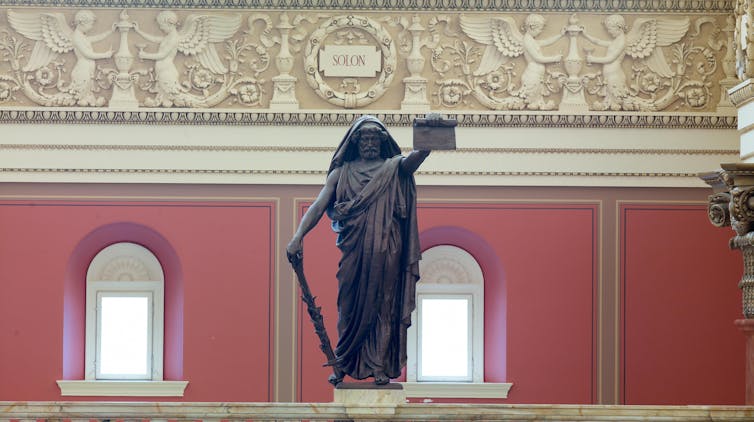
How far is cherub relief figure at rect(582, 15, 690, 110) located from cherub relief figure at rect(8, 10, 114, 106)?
15.8ft

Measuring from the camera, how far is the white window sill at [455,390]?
565 inches

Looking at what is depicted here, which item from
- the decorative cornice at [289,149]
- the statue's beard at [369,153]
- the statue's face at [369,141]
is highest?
the decorative cornice at [289,149]

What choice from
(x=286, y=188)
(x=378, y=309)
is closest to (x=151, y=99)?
(x=286, y=188)

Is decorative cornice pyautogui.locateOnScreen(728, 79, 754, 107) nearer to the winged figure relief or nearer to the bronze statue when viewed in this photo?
the bronze statue

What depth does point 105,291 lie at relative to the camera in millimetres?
14805

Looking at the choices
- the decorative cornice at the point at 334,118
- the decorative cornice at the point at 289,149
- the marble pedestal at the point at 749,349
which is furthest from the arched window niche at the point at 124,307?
the marble pedestal at the point at 749,349

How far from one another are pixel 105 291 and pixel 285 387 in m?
2.11

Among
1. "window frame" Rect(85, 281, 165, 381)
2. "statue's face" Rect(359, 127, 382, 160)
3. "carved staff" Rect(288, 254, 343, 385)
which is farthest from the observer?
"window frame" Rect(85, 281, 165, 381)

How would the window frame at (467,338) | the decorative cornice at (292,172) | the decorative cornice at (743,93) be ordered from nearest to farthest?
the decorative cornice at (743,93) < the decorative cornice at (292,172) < the window frame at (467,338)

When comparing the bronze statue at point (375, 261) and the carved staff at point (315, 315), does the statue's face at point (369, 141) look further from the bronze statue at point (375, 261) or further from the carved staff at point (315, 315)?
the carved staff at point (315, 315)

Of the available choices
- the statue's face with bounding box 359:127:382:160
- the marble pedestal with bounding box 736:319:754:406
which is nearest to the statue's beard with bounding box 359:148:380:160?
the statue's face with bounding box 359:127:382:160

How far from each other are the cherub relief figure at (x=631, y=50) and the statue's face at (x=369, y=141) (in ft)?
18.5

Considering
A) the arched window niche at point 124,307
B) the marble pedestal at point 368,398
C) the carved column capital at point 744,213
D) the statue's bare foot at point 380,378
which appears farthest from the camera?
the arched window niche at point 124,307

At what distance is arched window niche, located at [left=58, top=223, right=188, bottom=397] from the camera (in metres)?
14.5
